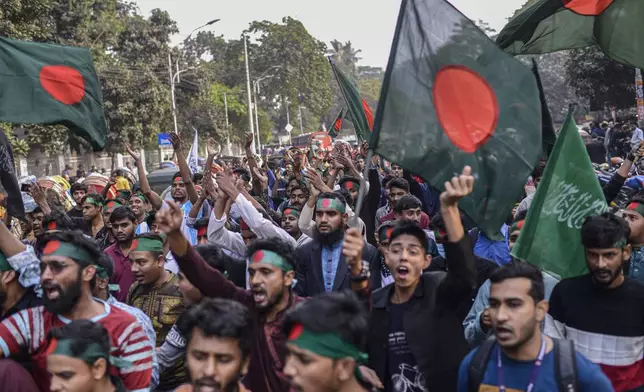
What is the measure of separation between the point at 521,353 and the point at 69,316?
84.2 inches

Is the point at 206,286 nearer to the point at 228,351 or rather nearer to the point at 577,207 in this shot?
the point at 228,351

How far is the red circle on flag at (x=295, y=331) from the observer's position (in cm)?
320

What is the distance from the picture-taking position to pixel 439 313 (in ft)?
13.6

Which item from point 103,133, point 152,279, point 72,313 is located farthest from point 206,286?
point 103,133

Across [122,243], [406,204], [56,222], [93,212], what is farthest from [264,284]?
[93,212]

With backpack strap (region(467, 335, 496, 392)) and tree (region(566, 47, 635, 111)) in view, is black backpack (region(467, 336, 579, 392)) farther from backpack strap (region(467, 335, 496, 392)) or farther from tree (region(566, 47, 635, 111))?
tree (region(566, 47, 635, 111))

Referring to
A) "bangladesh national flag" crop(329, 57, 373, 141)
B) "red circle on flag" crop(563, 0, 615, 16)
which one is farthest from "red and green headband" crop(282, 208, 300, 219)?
"red circle on flag" crop(563, 0, 615, 16)

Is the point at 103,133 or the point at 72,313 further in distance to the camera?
the point at 103,133

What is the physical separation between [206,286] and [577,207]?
7.16 feet

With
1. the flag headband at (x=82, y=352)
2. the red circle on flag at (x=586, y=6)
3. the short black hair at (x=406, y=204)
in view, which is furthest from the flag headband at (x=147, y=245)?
the red circle on flag at (x=586, y=6)

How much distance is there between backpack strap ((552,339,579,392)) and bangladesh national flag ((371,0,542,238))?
935 millimetres

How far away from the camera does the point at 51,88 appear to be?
673cm

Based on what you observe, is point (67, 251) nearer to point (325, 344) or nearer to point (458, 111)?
point (325, 344)

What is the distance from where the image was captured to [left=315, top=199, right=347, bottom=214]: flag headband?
623 cm
